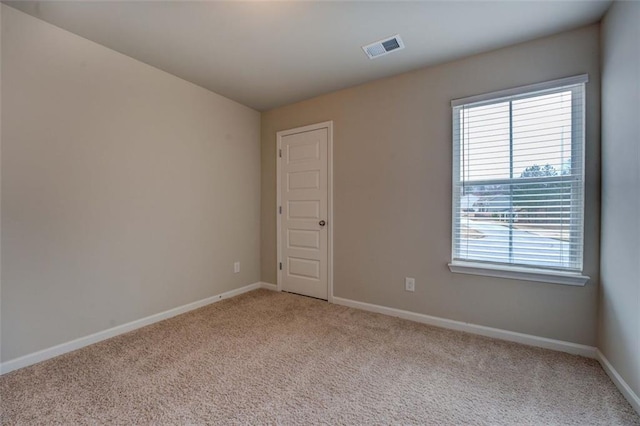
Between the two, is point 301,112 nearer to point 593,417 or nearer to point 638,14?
point 638,14

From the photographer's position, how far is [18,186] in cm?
201

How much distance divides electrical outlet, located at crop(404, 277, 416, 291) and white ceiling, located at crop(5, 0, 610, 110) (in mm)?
2118

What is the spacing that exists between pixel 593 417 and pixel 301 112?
143 inches

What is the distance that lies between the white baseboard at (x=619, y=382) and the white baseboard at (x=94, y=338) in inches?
139

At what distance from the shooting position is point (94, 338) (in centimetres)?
240

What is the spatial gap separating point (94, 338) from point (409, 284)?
2.88m

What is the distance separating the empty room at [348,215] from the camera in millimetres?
1766

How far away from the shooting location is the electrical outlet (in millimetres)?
2912

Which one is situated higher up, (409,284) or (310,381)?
(409,284)

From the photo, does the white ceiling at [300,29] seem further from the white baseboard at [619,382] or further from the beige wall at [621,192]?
the white baseboard at [619,382]

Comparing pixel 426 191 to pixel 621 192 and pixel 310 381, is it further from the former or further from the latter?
pixel 310 381

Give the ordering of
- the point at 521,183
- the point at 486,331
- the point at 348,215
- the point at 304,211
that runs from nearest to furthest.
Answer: the point at 521,183
the point at 486,331
the point at 348,215
the point at 304,211

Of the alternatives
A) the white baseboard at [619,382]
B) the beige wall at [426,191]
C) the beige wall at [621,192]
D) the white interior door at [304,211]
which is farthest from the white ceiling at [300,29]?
the white baseboard at [619,382]

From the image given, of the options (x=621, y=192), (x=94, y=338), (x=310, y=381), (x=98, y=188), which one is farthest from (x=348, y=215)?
(x=94, y=338)
